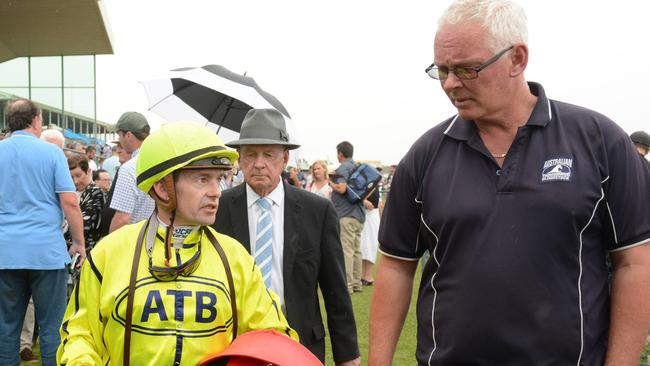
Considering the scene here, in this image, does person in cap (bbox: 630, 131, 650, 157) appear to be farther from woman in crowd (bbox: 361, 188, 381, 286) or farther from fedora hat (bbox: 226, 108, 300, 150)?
fedora hat (bbox: 226, 108, 300, 150)

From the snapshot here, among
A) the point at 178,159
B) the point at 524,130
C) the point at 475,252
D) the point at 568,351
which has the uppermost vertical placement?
the point at 524,130

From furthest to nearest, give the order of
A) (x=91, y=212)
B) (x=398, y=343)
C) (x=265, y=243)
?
(x=398, y=343)
(x=91, y=212)
(x=265, y=243)

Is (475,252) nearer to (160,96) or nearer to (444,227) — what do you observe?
(444,227)

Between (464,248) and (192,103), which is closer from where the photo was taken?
(464,248)

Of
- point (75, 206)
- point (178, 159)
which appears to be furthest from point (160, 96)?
point (178, 159)

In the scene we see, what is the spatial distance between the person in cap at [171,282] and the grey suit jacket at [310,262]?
33.3 inches

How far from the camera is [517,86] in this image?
102 inches

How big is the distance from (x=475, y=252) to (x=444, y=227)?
0.51ft

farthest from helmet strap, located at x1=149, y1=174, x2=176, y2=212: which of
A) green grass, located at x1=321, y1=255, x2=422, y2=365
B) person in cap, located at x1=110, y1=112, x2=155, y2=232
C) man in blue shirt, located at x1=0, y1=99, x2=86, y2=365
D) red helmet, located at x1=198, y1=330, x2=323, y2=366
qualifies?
green grass, located at x1=321, y1=255, x2=422, y2=365

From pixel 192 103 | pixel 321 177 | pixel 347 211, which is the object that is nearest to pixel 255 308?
pixel 192 103

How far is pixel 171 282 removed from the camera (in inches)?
108

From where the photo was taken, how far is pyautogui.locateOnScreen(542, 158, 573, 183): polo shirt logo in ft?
7.93

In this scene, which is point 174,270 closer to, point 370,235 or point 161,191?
point 161,191

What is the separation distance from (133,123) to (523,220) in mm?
4636
